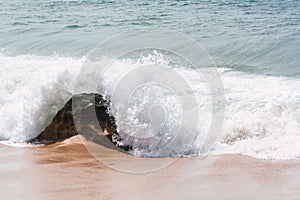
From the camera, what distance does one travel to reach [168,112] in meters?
5.84

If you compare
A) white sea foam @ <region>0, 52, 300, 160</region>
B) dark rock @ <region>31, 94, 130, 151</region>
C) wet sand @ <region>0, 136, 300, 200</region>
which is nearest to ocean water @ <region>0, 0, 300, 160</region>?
white sea foam @ <region>0, 52, 300, 160</region>

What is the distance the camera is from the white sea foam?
5.39 metres

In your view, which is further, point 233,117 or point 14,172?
point 233,117

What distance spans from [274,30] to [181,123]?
706 centimetres

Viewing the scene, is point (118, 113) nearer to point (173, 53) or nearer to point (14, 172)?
point (14, 172)

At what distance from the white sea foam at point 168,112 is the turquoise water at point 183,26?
7.47 ft

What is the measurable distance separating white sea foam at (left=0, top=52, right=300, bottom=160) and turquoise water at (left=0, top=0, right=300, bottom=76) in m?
2.28

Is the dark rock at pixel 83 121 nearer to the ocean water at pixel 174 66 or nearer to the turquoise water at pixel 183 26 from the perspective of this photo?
the ocean water at pixel 174 66

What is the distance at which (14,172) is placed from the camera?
4.73 m

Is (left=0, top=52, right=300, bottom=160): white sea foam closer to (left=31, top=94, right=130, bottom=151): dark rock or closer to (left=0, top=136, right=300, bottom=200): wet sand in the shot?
(left=31, top=94, right=130, bottom=151): dark rock

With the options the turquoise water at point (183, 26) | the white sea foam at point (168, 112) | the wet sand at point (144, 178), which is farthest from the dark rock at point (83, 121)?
the turquoise water at point (183, 26)

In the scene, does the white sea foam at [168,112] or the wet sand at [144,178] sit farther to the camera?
the white sea foam at [168,112]

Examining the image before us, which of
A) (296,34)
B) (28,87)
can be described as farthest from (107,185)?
(296,34)

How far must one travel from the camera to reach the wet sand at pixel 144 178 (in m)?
4.13
